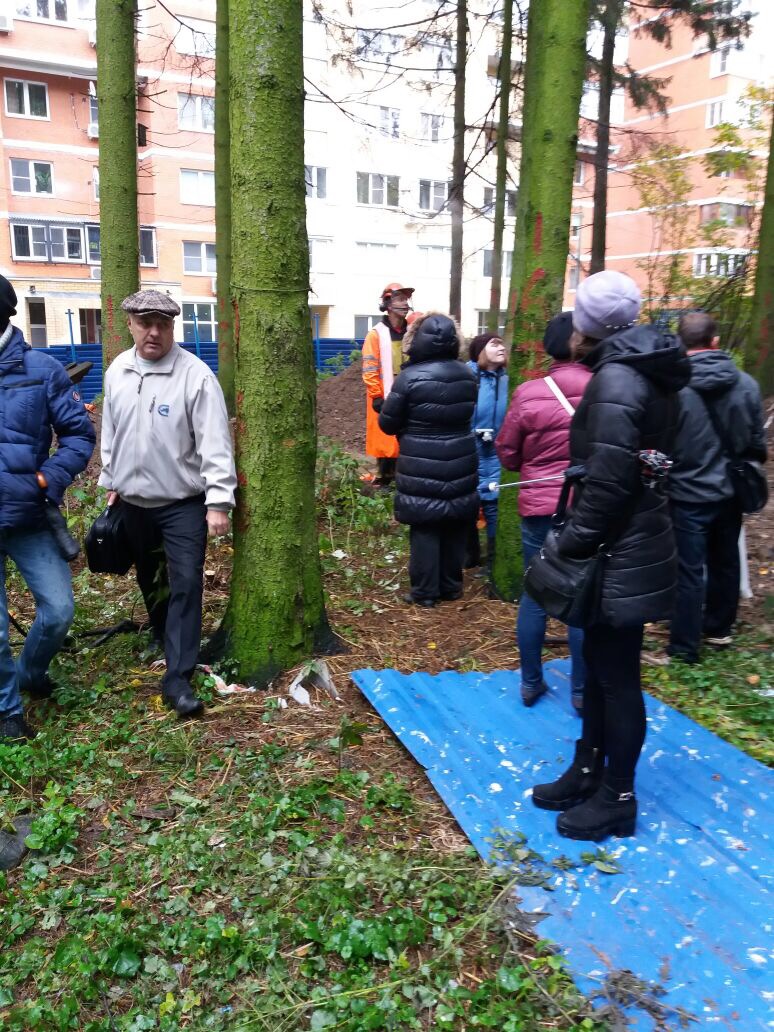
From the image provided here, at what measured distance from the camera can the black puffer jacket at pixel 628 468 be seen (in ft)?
9.75

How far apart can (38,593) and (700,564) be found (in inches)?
144

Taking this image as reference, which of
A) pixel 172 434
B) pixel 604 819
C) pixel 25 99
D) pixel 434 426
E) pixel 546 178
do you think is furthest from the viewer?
pixel 25 99

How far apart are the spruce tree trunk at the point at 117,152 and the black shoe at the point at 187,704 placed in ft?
13.7

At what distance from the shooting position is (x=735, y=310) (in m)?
12.1

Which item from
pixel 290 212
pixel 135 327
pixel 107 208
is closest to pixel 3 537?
pixel 135 327

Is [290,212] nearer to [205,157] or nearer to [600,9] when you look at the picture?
[600,9]

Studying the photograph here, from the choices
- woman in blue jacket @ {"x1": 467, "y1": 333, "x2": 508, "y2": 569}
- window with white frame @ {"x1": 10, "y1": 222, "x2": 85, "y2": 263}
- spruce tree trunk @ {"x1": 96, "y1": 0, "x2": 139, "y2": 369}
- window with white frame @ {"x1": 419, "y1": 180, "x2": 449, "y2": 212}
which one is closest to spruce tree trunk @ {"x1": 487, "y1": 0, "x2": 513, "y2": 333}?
spruce tree trunk @ {"x1": 96, "y1": 0, "x2": 139, "y2": 369}

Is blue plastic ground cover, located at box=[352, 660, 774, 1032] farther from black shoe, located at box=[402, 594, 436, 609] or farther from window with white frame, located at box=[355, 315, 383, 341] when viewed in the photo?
window with white frame, located at box=[355, 315, 383, 341]

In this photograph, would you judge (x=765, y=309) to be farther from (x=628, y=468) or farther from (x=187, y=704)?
(x=187, y=704)

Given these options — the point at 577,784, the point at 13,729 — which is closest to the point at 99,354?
the point at 13,729

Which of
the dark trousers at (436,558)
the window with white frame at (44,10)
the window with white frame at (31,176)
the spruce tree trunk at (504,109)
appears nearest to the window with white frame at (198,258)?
the window with white frame at (31,176)

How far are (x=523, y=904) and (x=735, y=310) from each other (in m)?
11.0

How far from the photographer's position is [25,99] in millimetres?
33344

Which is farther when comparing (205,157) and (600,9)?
(205,157)
